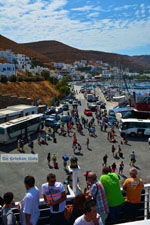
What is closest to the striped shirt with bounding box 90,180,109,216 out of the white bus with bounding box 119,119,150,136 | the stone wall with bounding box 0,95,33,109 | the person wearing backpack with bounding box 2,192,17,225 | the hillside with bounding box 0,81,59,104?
the person wearing backpack with bounding box 2,192,17,225

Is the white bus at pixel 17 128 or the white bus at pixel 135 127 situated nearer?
the white bus at pixel 17 128

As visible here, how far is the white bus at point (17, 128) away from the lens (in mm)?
19391

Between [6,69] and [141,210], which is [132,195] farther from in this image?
[6,69]

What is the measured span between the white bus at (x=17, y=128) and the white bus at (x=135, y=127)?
30.8ft

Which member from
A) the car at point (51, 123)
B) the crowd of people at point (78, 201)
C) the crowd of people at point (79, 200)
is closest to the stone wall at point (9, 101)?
the car at point (51, 123)

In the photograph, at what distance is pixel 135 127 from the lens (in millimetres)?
22672

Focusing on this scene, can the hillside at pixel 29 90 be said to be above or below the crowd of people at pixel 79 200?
above

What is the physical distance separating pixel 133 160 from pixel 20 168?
25.9ft

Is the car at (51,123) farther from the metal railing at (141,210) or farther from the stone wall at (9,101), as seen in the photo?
the metal railing at (141,210)

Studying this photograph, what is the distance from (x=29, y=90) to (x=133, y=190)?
48.5 meters

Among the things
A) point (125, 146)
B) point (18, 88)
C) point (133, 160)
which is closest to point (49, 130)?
point (125, 146)

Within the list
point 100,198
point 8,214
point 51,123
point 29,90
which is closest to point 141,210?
point 100,198

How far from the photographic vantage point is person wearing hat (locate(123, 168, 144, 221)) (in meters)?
4.60

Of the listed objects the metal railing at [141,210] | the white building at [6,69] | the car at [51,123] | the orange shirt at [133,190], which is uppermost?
the white building at [6,69]
